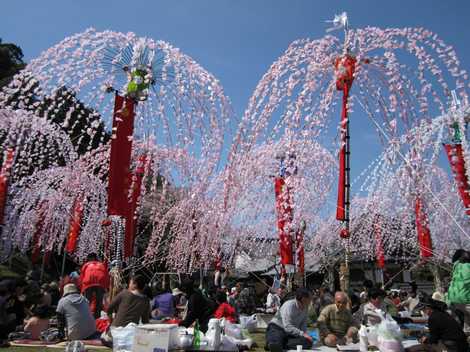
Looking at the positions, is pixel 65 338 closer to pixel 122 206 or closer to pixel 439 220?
pixel 122 206

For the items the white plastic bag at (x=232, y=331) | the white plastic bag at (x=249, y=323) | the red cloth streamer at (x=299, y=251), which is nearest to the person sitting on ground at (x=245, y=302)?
the red cloth streamer at (x=299, y=251)

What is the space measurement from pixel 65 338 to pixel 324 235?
24.0 m

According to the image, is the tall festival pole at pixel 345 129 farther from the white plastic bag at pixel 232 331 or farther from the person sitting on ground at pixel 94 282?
the person sitting on ground at pixel 94 282

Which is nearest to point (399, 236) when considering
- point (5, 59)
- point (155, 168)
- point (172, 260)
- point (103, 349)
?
point (172, 260)

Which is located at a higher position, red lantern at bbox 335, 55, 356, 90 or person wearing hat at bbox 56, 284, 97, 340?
red lantern at bbox 335, 55, 356, 90

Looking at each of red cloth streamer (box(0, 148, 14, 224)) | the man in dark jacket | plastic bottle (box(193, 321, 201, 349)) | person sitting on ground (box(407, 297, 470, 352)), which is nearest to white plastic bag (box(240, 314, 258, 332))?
the man in dark jacket

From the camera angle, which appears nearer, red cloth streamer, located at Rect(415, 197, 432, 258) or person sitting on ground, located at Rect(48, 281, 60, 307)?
person sitting on ground, located at Rect(48, 281, 60, 307)

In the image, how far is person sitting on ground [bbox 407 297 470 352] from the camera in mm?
5531

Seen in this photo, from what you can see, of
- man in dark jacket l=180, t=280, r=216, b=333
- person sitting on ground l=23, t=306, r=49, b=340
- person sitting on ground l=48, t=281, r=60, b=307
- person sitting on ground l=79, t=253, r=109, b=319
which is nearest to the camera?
person sitting on ground l=23, t=306, r=49, b=340

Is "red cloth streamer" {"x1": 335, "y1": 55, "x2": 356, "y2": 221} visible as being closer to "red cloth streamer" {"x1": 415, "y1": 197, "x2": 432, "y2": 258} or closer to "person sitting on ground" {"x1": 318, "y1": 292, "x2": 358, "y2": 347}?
"person sitting on ground" {"x1": 318, "y1": 292, "x2": 358, "y2": 347}

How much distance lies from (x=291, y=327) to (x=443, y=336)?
2091mm

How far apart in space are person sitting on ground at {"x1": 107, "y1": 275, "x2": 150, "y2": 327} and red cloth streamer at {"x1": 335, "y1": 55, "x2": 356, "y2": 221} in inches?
178

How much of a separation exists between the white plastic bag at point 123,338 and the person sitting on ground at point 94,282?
3.71m

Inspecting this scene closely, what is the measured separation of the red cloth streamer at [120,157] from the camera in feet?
28.4
